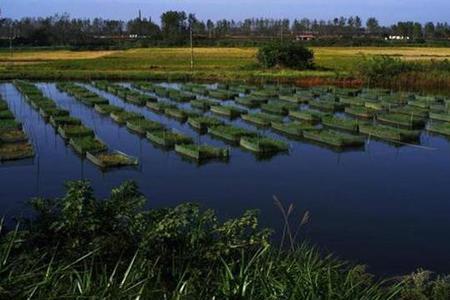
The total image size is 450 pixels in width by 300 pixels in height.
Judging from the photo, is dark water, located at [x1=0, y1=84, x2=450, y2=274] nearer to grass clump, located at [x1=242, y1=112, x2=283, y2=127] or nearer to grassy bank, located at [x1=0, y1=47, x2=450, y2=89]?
grass clump, located at [x1=242, y1=112, x2=283, y2=127]

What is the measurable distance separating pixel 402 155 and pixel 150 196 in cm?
607

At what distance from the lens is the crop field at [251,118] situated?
13.8m

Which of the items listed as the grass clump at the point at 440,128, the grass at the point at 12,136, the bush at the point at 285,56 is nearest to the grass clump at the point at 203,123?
the grass at the point at 12,136

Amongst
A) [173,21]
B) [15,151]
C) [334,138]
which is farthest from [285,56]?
[173,21]

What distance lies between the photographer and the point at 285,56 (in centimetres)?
3331

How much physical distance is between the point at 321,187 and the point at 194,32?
247ft

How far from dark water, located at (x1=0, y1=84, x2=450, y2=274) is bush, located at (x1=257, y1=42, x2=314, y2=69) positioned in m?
18.4

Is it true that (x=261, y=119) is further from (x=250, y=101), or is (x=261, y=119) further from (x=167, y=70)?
(x=167, y=70)

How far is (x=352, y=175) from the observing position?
12.1m

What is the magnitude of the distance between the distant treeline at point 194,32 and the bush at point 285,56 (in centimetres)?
978

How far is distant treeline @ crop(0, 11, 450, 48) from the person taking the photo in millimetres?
59594

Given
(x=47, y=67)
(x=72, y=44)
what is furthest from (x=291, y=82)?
(x=72, y=44)

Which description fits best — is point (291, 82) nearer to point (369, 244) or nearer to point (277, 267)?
point (369, 244)

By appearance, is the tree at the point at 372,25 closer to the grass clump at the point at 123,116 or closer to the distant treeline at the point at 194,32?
the distant treeline at the point at 194,32
